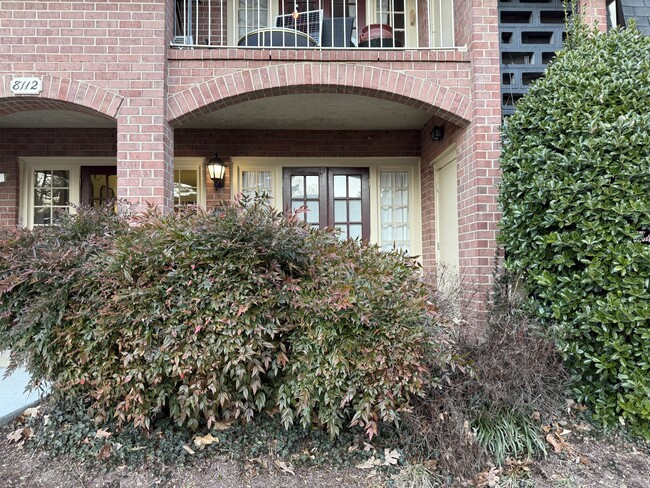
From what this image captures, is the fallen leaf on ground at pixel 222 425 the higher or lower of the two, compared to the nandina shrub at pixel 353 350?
lower

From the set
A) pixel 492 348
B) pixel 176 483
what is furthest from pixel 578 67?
pixel 176 483

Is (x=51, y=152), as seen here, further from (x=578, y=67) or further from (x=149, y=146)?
(x=578, y=67)

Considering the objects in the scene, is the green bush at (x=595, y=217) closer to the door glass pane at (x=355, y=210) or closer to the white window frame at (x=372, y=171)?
the white window frame at (x=372, y=171)

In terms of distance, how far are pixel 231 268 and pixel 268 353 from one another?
1.88ft

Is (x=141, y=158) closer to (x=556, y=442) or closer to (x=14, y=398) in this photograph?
(x=14, y=398)

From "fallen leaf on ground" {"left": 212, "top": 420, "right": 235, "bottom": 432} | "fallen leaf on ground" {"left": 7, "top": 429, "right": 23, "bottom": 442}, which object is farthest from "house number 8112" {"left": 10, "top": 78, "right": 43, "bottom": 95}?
"fallen leaf on ground" {"left": 212, "top": 420, "right": 235, "bottom": 432}

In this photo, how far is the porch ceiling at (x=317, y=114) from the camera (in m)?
5.07

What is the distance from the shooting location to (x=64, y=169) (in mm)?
6234

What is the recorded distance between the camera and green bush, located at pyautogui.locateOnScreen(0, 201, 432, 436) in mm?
2514

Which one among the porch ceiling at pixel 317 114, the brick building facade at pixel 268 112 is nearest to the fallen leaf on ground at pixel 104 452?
the brick building facade at pixel 268 112

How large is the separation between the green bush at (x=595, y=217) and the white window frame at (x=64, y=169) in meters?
4.44

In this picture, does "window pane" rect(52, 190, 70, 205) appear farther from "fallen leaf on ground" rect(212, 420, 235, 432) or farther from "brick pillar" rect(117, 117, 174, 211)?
"fallen leaf on ground" rect(212, 420, 235, 432)

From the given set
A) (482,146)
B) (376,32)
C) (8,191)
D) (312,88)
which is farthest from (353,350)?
(8,191)

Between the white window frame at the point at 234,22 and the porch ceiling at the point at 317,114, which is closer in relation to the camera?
the porch ceiling at the point at 317,114
